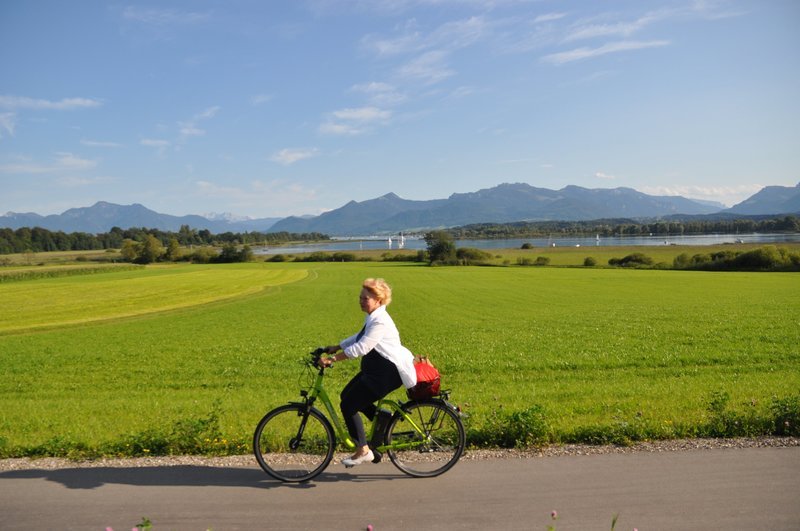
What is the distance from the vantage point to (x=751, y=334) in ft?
67.7

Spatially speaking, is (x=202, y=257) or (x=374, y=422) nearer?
(x=374, y=422)

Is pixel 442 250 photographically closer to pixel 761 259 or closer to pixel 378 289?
pixel 761 259

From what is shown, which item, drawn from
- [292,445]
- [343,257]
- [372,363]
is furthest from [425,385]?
[343,257]

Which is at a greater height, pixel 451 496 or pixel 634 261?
pixel 451 496

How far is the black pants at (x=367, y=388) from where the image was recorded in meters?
6.46

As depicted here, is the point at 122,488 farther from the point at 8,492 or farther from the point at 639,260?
the point at 639,260

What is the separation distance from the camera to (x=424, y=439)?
673cm

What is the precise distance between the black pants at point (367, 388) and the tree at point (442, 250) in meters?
112

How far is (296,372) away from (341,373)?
148cm

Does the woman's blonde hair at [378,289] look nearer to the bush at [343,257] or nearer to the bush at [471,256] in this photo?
the bush at [471,256]

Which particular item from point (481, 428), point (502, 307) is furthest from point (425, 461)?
point (502, 307)

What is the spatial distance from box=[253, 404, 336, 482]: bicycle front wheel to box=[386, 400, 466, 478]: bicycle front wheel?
0.85 m

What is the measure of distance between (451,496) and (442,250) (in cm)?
11648

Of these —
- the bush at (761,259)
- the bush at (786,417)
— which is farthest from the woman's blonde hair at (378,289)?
the bush at (761,259)
